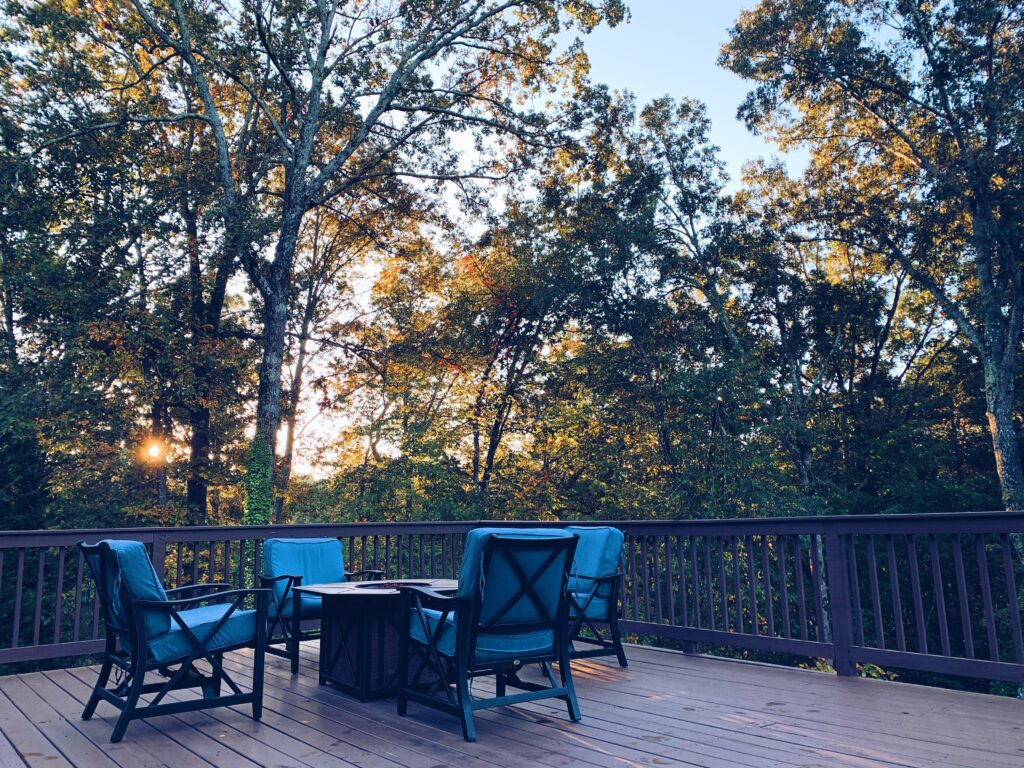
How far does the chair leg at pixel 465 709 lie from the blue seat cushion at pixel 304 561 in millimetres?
2018

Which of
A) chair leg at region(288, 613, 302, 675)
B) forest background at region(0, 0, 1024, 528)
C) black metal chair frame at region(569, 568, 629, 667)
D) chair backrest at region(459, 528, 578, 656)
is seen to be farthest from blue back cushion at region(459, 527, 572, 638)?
forest background at region(0, 0, 1024, 528)

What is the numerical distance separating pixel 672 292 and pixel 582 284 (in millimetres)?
2123

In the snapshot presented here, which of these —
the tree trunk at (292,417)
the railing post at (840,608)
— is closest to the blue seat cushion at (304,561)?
the railing post at (840,608)

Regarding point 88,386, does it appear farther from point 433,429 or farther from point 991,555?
point 991,555

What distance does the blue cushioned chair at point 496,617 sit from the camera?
129 inches

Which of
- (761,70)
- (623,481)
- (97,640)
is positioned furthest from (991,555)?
(97,640)

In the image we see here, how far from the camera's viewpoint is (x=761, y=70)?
15508mm

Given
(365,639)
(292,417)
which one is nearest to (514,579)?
(365,639)

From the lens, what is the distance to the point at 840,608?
438cm

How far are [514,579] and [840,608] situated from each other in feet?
7.34

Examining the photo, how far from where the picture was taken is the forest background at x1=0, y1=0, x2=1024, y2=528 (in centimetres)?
1282

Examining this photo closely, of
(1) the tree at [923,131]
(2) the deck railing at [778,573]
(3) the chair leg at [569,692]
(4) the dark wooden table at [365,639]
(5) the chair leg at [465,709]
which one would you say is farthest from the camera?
(1) the tree at [923,131]

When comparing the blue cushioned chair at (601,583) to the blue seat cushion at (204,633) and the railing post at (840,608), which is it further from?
the blue seat cushion at (204,633)

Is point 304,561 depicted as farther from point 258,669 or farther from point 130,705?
point 130,705
